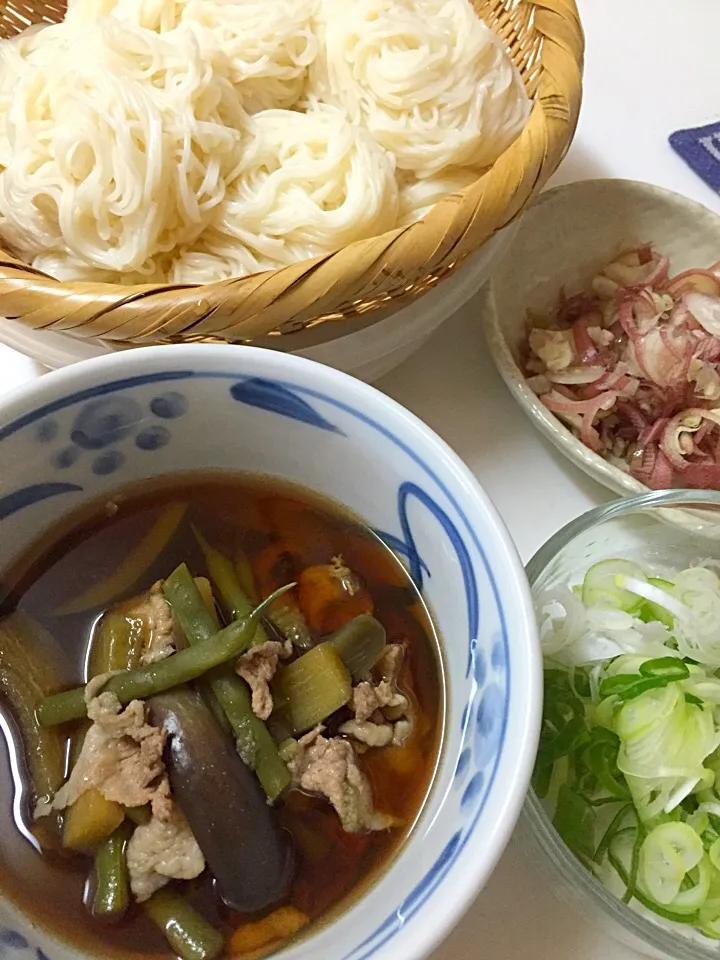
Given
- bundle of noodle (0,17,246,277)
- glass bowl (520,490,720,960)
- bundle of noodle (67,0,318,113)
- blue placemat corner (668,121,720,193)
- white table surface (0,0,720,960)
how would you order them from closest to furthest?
glass bowl (520,490,720,960) < white table surface (0,0,720,960) < bundle of noodle (0,17,246,277) < bundle of noodle (67,0,318,113) < blue placemat corner (668,121,720,193)

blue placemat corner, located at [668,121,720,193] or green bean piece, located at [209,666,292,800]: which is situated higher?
blue placemat corner, located at [668,121,720,193]

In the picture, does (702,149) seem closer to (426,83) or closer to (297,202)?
(426,83)

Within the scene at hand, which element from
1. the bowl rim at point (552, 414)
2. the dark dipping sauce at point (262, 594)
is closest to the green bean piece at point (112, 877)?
the dark dipping sauce at point (262, 594)

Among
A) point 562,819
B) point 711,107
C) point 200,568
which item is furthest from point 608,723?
point 711,107

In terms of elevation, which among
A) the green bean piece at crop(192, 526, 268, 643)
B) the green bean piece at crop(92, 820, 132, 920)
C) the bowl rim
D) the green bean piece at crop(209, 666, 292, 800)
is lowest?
the green bean piece at crop(92, 820, 132, 920)

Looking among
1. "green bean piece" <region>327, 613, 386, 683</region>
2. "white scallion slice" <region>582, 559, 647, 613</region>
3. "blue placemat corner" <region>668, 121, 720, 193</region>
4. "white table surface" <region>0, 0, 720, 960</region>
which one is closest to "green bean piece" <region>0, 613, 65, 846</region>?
"green bean piece" <region>327, 613, 386, 683</region>

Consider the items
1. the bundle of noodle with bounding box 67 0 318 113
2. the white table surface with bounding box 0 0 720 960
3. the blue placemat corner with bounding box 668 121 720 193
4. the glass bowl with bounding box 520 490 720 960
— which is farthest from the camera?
the blue placemat corner with bounding box 668 121 720 193

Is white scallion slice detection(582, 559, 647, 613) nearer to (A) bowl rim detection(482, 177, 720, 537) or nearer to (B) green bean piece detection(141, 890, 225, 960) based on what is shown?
(A) bowl rim detection(482, 177, 720, 537)
